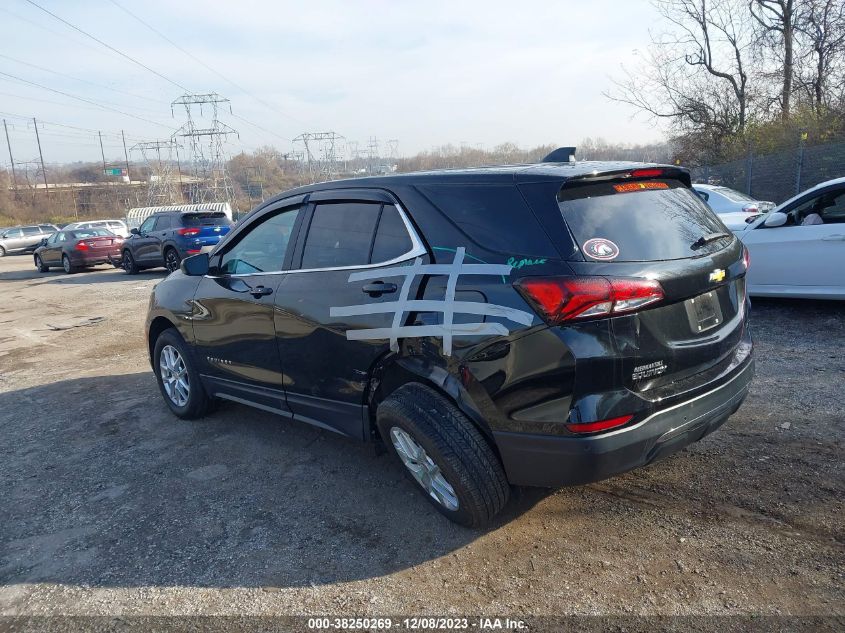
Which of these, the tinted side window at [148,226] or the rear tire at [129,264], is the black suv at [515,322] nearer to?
the rear tire at [129,264]

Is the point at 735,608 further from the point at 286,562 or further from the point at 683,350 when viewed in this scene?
the point at 286,562

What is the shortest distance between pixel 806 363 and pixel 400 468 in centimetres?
386

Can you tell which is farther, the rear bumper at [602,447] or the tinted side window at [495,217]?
the tinted side window at [495,217]

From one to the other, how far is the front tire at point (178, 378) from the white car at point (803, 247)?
241 inches

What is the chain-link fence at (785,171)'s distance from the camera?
1412cm

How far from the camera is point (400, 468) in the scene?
4074 mm

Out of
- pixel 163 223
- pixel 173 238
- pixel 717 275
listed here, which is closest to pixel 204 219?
pixel 173 238

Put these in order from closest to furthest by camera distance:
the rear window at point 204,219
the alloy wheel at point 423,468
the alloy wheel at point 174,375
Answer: the alloy wheel at point 423,468, the alloy wheel at point 174,375, the rear window at point 204,219

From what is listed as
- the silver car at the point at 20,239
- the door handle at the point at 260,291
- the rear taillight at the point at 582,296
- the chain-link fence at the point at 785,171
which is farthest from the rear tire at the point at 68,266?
the rear taillight at the point at 582,296

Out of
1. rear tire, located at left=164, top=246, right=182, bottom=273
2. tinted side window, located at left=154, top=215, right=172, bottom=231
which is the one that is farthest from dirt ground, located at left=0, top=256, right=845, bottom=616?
tinted side window, located at left=154, top=215, right=172, bottom=231

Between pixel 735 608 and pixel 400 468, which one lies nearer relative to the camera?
pixel 735 608

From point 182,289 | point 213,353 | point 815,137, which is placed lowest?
point 213,353

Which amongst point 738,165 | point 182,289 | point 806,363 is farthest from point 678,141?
point 182,289

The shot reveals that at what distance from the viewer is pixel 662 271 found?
2.90 m
